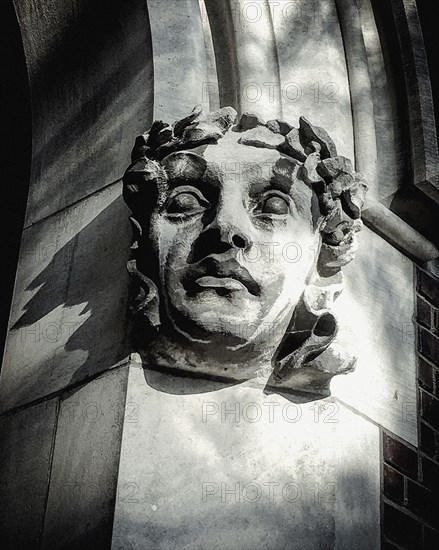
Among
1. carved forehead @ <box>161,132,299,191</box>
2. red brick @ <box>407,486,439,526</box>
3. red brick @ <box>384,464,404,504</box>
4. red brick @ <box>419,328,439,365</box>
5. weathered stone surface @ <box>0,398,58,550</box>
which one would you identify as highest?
carved forehead @ <box>161,132,299,191</box>

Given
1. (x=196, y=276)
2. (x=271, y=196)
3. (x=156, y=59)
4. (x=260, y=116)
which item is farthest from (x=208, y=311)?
(x=156, y=59)

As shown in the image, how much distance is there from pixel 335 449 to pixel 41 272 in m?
0.89

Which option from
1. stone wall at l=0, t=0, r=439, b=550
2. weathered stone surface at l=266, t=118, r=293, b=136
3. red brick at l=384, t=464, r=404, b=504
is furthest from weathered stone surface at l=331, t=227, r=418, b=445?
weathered stone surface at l=266, t=118, r=293, b=136

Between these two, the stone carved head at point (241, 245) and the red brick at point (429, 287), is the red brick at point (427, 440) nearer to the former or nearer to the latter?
the red brick at point (429, 287)

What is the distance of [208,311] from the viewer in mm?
2652

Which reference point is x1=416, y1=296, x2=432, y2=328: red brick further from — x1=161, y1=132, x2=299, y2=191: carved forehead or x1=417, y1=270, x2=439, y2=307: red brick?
x1=161, y1=132, x2=299, y2=191: carved forehead

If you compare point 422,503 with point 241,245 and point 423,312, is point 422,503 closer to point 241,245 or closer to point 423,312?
point 423,312

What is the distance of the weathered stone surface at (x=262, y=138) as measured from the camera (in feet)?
9.46

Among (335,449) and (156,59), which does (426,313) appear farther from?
(156,59)

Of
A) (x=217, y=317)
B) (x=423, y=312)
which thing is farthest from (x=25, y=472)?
(x=423, y=312)

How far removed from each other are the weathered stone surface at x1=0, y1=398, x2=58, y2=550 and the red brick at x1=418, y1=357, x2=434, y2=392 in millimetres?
1087

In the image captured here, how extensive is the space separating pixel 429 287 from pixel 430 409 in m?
0.40

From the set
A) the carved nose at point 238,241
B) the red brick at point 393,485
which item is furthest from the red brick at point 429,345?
the carved nose at point 238,241

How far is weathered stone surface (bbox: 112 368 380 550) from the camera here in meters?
2.59
